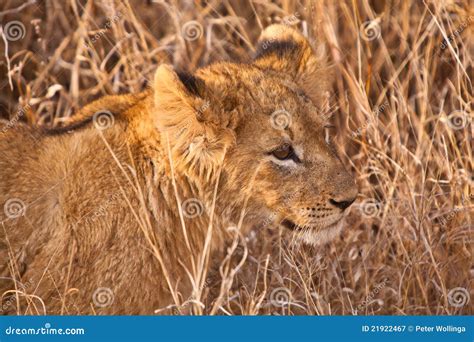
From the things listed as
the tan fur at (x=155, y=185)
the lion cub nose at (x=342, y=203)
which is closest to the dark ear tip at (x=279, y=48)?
the tan fur at (x=155, y=185)

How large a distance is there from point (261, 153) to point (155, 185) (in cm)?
57

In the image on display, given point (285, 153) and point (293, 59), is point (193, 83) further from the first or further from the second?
point (293, 59)

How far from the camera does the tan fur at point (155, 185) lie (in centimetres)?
423

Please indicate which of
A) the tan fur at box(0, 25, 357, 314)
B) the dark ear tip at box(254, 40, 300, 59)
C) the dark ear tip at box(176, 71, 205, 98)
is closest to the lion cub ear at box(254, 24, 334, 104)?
the dark ear tip at box(254, 40, 300, 59)

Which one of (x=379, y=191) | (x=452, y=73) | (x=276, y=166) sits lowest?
(x=379, y=191)

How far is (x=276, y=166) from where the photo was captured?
175 inches

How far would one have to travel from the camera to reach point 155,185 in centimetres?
442

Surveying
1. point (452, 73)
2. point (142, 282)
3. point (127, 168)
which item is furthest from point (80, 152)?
point (452, 73)

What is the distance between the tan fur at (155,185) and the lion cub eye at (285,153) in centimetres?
3

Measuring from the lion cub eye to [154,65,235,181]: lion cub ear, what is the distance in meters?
0.23

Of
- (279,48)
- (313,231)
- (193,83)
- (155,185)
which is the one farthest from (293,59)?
(155,185)

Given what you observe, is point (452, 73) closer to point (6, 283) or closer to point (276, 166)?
point (276, 166)

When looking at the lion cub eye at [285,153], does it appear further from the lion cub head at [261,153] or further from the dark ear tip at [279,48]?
the dark ear tip at [279,48]

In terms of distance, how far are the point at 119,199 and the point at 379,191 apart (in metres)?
2.58
